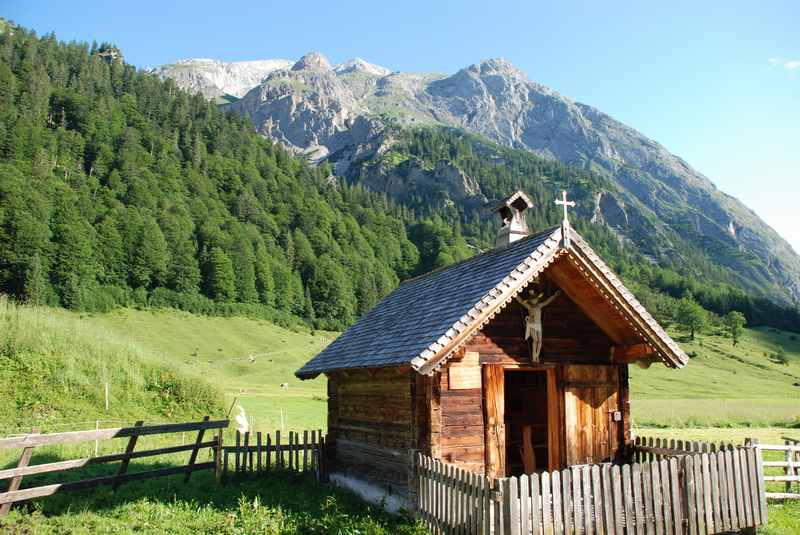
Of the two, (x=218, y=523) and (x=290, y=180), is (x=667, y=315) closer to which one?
(x=290, y=180)

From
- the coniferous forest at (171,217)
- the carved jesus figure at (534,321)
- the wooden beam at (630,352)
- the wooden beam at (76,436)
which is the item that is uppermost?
the coniferous forest at (171,217)

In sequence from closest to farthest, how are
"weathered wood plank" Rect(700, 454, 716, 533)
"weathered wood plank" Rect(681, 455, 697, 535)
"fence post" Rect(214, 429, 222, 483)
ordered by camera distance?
"weathered wood plank" Rect(681, 455, 697, 535)
"weathered wood plank" Rect(700, 454, 716, 533)
"fence post" Rect(214, 429, 222, 483)

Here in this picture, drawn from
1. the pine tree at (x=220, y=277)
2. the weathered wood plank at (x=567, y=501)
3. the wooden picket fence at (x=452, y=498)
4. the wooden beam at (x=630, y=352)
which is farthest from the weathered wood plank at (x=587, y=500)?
the pine tree at (x=220, y=277)

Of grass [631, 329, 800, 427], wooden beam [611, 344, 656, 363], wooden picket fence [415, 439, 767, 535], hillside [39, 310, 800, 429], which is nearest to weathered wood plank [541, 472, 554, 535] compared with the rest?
wooden picket fence [415, 439, 767, 535]

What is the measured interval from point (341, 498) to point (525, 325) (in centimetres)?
617

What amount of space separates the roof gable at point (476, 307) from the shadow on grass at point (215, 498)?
321cm

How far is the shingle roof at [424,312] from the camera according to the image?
12148 millimetres

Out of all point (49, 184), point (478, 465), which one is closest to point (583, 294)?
point (478, 465)

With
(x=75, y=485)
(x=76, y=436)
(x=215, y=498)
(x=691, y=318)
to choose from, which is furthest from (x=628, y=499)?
(x=691, y=318)

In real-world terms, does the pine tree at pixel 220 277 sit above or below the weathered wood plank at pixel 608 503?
above

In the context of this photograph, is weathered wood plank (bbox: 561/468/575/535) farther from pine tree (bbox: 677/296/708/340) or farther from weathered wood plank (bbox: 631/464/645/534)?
pine tree (bbox: 677/296/708/340)

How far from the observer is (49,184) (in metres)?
110

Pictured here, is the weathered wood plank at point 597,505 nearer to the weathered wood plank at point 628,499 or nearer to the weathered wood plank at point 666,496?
the weathered wood plank at point 628,499

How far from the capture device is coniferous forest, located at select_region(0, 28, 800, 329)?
333 ft
